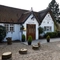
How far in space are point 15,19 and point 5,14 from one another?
1928 millimetres

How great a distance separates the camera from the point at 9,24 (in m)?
16.1

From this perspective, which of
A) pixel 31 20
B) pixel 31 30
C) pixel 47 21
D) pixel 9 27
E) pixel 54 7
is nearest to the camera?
pixel 9 27

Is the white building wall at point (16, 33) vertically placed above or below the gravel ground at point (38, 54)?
above

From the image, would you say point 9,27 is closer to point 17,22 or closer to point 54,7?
point 17,22

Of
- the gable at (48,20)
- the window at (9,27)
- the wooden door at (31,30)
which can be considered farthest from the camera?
the gable at (48,20)

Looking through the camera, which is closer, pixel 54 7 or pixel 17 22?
pixel 17 22

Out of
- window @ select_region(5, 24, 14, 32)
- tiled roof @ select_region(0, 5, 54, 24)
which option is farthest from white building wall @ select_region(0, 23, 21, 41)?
tiled roof @ select_region(0, 5, 54, 24)

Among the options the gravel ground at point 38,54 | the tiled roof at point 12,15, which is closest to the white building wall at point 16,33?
the tiled roof at point 12,15

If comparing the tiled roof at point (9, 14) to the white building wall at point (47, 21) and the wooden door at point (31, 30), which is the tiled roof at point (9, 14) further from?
the white building wall at point (47, 21)

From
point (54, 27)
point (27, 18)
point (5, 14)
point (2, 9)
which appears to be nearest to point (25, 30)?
point (27, 18)

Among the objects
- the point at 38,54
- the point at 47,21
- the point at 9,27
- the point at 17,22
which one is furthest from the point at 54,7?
the point at 38,54

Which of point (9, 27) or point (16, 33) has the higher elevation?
point (9, 27)

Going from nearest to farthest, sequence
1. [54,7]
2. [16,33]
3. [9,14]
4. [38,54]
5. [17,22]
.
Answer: [38,54]
[17,22]
[16,33]
[9,14]
[54,7]

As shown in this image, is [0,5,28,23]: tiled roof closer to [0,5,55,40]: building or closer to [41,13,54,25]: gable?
[0,5,55,40]: building
